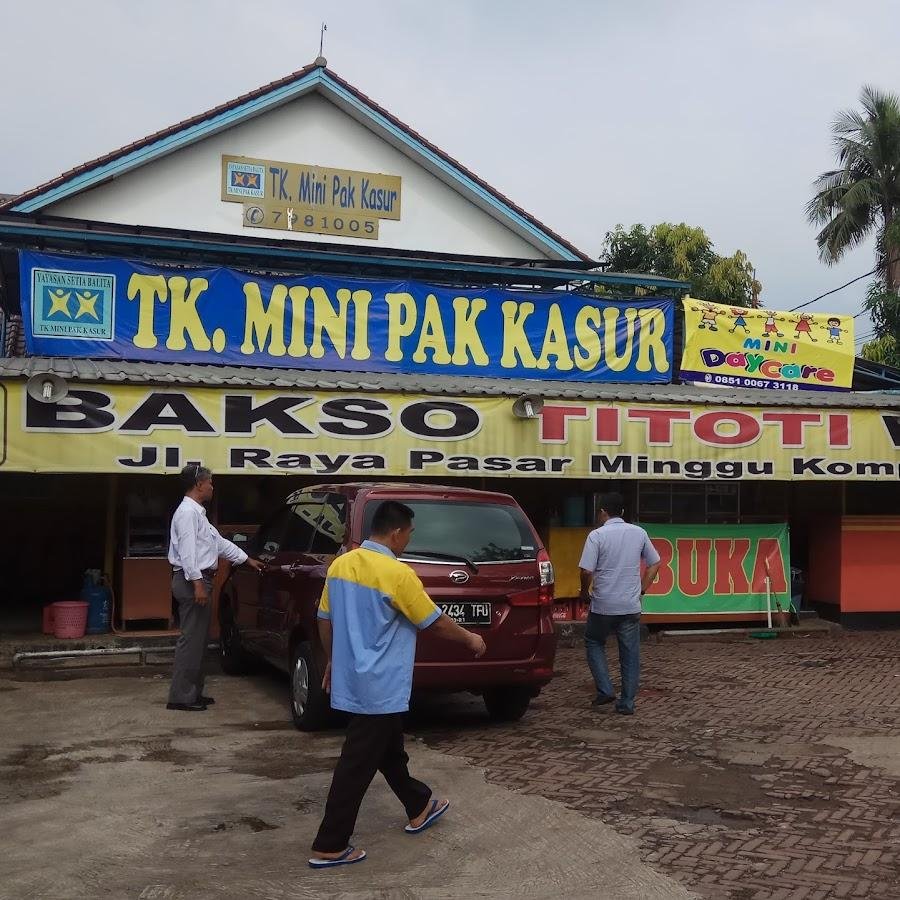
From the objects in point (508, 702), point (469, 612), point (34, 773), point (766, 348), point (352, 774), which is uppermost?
point (766, 348)

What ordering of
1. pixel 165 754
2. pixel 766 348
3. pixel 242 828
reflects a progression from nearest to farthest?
pixel 242 828
pixel 165 754
pixel 766 348

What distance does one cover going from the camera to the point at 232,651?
10.2 m

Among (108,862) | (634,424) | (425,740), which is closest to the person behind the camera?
(108,862)

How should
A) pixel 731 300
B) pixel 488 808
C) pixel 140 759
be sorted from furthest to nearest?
pixel 731 300
pixel 140 759
pixel 488 808

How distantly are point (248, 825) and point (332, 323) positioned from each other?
8.12 metres

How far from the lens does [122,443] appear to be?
10.1 m

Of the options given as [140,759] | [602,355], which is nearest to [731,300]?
[602,355]

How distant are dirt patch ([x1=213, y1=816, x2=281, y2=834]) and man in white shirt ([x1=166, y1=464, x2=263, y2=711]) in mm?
3132

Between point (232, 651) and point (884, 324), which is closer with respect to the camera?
point (232, 651)

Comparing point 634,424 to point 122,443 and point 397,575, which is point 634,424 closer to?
point 122,443

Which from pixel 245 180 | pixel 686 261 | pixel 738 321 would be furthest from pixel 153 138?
pixel 686 261

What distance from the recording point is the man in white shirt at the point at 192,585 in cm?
851

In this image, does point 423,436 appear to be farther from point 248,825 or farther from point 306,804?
point 248,825

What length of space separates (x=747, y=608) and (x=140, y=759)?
8.84 meters
